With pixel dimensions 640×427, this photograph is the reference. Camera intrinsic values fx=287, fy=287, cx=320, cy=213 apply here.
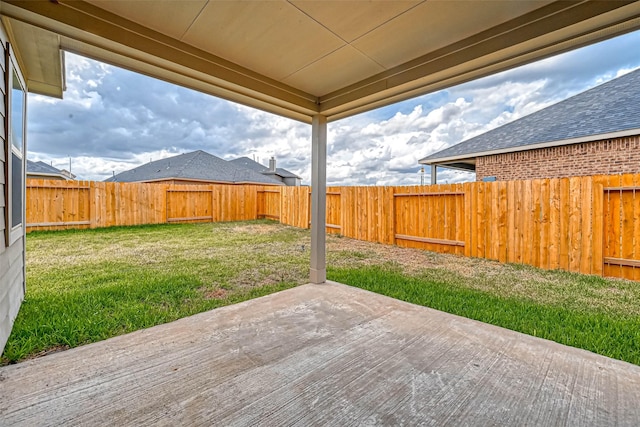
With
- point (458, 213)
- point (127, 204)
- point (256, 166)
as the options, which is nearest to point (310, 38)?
point (458, 213)

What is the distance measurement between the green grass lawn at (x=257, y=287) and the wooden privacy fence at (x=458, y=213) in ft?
1.38

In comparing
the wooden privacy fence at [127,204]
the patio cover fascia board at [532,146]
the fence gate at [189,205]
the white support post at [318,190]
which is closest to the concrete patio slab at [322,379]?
the white support post at [318,190]

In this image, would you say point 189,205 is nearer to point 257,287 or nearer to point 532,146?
point 257,287

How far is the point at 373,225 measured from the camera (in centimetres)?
752

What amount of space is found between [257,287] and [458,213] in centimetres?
441

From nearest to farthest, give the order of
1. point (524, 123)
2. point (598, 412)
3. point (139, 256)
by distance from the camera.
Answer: point (598, 412), point (139, 256), point (524, 123)

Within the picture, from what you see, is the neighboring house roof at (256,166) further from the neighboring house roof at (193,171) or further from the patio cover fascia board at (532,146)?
the patio cover fascia board at (532,146)

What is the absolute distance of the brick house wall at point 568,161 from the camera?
20.6ft

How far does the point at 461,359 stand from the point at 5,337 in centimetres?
326

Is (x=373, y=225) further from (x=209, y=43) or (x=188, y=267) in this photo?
(x=209, y=43)

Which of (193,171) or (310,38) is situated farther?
(193,171)

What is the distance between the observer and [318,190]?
3613mm

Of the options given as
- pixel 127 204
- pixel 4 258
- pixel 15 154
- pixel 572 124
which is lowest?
pixel 4 258

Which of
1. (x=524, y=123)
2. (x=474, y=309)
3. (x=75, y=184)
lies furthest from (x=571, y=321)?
(x=75, y=184)
